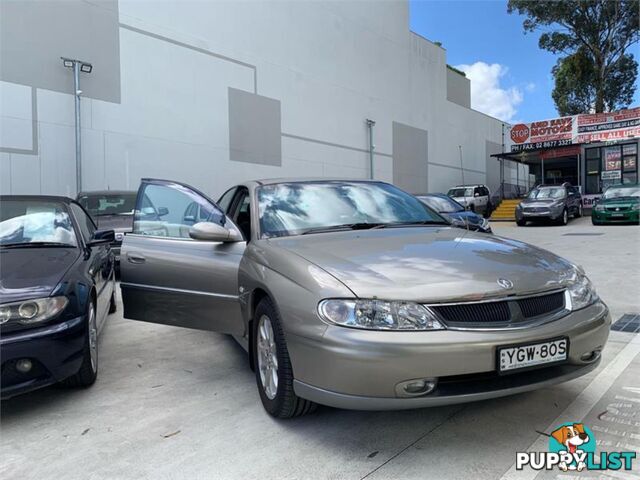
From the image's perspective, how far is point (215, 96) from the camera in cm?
1504

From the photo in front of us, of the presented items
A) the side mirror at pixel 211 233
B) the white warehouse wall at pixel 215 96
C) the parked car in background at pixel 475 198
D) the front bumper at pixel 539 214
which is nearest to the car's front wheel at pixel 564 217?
the front bumper at pixel 539 214

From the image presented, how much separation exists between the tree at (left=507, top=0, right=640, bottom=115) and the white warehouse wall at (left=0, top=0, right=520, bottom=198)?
9561 mm

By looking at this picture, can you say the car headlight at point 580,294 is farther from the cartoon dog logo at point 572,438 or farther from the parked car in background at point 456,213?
the parked car in background at point 456,213

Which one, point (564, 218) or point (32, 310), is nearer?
point (32, 310)

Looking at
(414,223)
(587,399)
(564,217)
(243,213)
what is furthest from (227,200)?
(564,217)

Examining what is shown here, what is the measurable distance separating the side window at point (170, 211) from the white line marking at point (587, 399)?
2.45 meters

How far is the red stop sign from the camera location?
25484 millimetres

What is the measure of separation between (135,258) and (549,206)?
1641cm

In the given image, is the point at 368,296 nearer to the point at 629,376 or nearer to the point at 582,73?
the point at 629,376

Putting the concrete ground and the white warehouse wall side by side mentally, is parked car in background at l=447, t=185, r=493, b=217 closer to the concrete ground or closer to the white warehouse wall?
the white warehouse wall

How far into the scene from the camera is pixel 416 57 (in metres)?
24.9

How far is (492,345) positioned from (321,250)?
1.04m

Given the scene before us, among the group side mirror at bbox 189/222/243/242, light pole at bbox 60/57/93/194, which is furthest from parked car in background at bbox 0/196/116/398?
light pole at bbox 60/57/93/194

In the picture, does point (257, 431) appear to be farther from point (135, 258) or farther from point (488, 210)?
point (488, 210)
